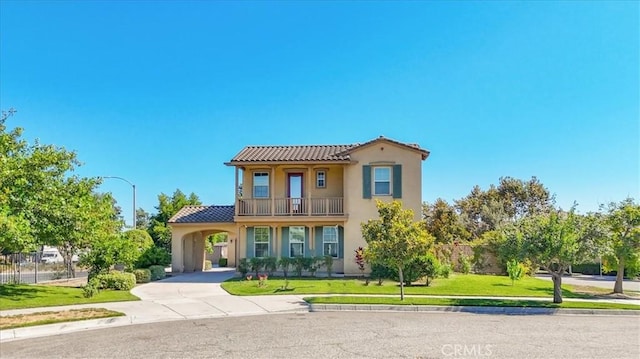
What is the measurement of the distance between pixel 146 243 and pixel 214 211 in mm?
4635

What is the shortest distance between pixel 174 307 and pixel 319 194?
11.7 meters

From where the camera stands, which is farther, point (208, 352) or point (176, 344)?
point (176, 344)

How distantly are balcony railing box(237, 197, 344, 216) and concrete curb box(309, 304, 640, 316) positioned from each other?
9610 millimetres

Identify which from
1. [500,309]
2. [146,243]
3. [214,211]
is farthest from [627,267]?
[146,243]

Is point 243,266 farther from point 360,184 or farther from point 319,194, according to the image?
point 360,184

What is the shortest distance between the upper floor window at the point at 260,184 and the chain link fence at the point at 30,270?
1094 centimetres

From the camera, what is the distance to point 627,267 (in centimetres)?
1825

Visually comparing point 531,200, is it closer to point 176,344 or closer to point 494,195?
point 494,195

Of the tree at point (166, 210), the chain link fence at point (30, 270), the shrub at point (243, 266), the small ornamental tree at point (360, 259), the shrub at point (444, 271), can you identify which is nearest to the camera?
the shrub at point (444, 271)

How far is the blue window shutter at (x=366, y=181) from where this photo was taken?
23484 millimetres

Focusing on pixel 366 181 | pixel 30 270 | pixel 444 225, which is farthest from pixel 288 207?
pixel 444 225

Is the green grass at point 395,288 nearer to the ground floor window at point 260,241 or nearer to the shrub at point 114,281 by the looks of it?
the ground floor window at point 260,241

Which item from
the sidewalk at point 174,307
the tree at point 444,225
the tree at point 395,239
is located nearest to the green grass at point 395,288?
the sidewalk at point 174,307

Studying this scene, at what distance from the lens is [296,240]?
78.8 feet
